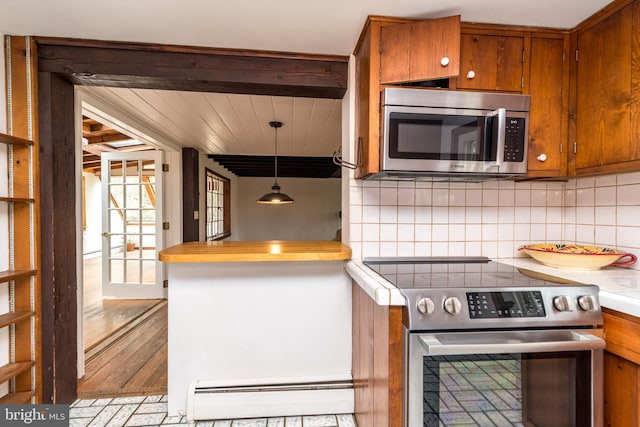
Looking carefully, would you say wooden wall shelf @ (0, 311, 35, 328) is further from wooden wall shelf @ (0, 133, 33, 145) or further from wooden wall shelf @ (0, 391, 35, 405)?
wooden wall shelf @ (0, 133, 33, 145)

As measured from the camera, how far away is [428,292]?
1.06 metres

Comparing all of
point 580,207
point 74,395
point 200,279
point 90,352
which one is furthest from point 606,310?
point 90,352

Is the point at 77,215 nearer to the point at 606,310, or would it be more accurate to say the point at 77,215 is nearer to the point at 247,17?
the point at 247,17

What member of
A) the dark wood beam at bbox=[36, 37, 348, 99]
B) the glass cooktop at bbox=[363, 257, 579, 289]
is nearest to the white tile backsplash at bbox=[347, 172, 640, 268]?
the glass cooktop at bbox=[363, 257, 579, 289]

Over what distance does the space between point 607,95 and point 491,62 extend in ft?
1.71

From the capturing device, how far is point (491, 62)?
4.88 ft

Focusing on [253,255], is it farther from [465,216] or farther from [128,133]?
[128,133]

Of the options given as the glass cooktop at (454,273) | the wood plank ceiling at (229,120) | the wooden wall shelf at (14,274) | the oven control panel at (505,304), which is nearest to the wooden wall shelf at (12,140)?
the wooden wall shelf at (14,274)

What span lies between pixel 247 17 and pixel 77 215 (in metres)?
1.62

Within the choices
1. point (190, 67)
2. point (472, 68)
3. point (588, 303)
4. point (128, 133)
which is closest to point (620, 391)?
point (588, 303)

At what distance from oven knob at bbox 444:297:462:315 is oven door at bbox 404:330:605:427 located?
3.2 inches

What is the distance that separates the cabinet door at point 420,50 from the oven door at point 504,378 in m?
1.12

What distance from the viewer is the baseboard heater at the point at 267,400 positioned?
1.63 meters

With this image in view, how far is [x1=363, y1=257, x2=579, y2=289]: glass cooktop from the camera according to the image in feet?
3.76
